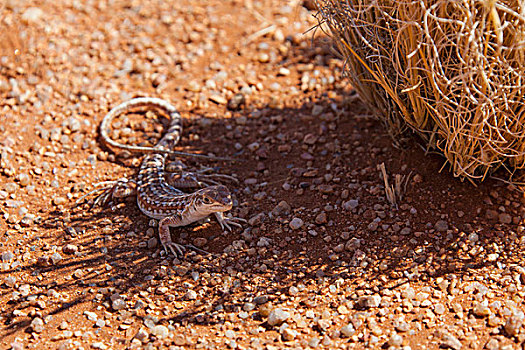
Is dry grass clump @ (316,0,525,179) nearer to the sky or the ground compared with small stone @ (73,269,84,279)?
nearer to the sky

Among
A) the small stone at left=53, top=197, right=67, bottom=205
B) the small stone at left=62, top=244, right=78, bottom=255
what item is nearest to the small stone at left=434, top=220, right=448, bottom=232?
the small stone at left=62, top=244, right=78, bottom=255

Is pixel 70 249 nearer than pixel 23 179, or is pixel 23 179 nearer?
pixel 70 249

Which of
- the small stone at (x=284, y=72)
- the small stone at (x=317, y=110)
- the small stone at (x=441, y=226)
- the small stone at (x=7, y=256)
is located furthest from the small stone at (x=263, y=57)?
the small stone at (x=7, y=256)

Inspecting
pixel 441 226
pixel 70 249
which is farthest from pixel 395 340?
pixel 70 249

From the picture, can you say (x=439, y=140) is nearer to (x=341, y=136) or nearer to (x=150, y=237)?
(x=341, y=136)

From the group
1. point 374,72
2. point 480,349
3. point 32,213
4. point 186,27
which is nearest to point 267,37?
point 186,27

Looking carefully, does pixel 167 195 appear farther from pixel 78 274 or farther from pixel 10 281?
pixel 10 281

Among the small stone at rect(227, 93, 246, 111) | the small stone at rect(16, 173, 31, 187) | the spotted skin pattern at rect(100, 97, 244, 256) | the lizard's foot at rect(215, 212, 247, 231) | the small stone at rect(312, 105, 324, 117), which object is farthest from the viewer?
the small stone at rect(227, 93, 246, 111)

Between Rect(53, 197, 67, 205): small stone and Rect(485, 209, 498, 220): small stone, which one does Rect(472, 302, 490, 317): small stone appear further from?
Rect(53, 197, 67, 205): small stone
